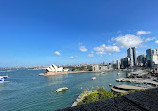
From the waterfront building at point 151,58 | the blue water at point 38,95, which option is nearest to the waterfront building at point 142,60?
the waterfront building at point 151,58

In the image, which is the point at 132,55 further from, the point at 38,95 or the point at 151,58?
the point at 38,95

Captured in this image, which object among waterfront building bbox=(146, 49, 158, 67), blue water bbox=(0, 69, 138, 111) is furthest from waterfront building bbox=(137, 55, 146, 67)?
blue water bbox=(0, 69, 138, 111)

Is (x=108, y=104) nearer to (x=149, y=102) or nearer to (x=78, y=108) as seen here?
(x=78, y=108)

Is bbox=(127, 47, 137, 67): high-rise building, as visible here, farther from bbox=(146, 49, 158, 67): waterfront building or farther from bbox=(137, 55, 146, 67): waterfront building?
bbox=(146, 49, 158, 67): waterfront building

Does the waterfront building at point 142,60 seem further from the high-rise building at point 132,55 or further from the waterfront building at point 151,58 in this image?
the waterfront building at point 151,58

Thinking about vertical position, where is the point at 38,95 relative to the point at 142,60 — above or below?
below

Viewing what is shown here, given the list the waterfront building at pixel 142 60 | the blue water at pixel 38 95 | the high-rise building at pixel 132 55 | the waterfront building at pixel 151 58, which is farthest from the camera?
the high-rise building at pixel 132 55

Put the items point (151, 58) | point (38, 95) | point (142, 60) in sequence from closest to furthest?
1. point (38, 95)
2. point (151, 58)
3. point (142, 60)

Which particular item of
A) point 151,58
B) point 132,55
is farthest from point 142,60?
point 151,58

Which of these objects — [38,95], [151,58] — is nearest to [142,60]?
[151,58]

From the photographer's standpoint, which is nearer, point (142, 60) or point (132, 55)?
point (142, 60)

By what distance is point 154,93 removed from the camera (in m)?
0.91

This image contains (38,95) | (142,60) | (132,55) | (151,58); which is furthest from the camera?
(132,55)

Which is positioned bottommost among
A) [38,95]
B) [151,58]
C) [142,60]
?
[38,95]
